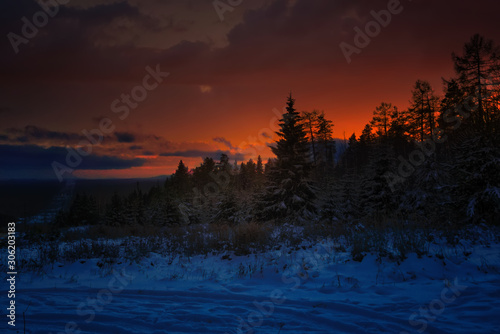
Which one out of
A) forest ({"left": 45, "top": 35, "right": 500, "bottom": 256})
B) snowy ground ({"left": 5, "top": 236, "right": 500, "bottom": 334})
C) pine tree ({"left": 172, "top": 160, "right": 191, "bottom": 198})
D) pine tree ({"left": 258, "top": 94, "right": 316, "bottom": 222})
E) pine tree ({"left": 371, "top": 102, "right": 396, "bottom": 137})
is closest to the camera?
snowy ground ({"left": 5, "top": 236, "right": 500, "bottom": 334})

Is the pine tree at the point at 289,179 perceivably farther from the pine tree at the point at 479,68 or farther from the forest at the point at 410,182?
the pine tree at the point at 479,68

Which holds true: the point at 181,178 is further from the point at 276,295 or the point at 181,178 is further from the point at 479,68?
the point at 276,295

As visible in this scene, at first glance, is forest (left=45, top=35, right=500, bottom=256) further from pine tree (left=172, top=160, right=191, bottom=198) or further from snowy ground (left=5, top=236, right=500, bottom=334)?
pine tree (left=172, top=160, right=191, bottom=198)

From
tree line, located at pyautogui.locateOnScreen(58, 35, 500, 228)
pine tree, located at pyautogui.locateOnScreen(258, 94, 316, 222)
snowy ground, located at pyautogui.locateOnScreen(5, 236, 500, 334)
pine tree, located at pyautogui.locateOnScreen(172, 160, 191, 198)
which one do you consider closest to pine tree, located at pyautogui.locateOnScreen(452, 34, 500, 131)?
tree line, located at pyautogui.locateOnScreen(58, 35, 500, 228)

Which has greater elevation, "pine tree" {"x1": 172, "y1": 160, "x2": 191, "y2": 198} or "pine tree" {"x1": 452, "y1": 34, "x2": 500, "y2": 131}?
"pine tree" {"x1": 452, "y1": 34, "x2": 500, "y2": 131}

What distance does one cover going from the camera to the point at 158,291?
16.2 feet

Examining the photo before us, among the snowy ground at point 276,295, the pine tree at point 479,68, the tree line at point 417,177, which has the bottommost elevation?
the snowy ground at point 276,295

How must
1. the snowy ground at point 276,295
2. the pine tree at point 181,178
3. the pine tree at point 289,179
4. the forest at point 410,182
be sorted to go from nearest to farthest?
1. the snowy ground at point 276,295
2. the forest at point 410,182
3. the pine tree at point 289,179
4. the pine tree at point 181,178

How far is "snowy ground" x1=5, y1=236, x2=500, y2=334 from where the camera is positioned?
3.41 m

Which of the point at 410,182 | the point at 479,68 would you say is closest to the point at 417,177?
the point at 410,182

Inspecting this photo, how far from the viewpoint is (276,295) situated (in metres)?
4.55

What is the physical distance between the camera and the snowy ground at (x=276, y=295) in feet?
11.2

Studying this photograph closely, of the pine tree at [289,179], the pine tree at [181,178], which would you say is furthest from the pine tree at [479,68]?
the pine tree at [181,178]

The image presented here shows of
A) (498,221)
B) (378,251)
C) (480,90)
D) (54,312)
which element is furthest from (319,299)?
(480,90)
